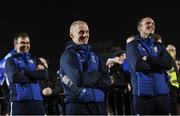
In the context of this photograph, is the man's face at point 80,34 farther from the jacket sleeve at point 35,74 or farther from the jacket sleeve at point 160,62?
the jacket sleeve at point 35,74

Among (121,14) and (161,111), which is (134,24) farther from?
(161,111)

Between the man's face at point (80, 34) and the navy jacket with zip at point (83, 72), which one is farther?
the man's face at point (80, 34)

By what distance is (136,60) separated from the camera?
3.80m

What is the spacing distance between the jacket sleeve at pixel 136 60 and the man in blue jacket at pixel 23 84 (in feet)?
2.83

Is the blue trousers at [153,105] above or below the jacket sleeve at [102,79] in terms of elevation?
below

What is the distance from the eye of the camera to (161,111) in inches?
147

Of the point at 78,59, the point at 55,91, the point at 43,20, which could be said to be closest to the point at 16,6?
the point at 43,20

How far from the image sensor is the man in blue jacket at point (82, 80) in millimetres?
3297

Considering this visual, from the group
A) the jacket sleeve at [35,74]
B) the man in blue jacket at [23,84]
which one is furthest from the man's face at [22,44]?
the jacket sleeve at [35,74]

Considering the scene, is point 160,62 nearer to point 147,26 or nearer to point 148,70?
point 148,70

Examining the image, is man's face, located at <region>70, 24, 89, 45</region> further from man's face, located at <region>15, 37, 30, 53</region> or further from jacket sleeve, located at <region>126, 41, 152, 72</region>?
man's face, located at <region>15, 37, 30, 53</region>

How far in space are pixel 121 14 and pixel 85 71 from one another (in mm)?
5857

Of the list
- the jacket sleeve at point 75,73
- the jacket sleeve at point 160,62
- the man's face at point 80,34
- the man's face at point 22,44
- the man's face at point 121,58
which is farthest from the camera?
the man's face at point 121,58

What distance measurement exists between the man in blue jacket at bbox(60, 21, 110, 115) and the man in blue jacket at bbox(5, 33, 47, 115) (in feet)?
2.33
